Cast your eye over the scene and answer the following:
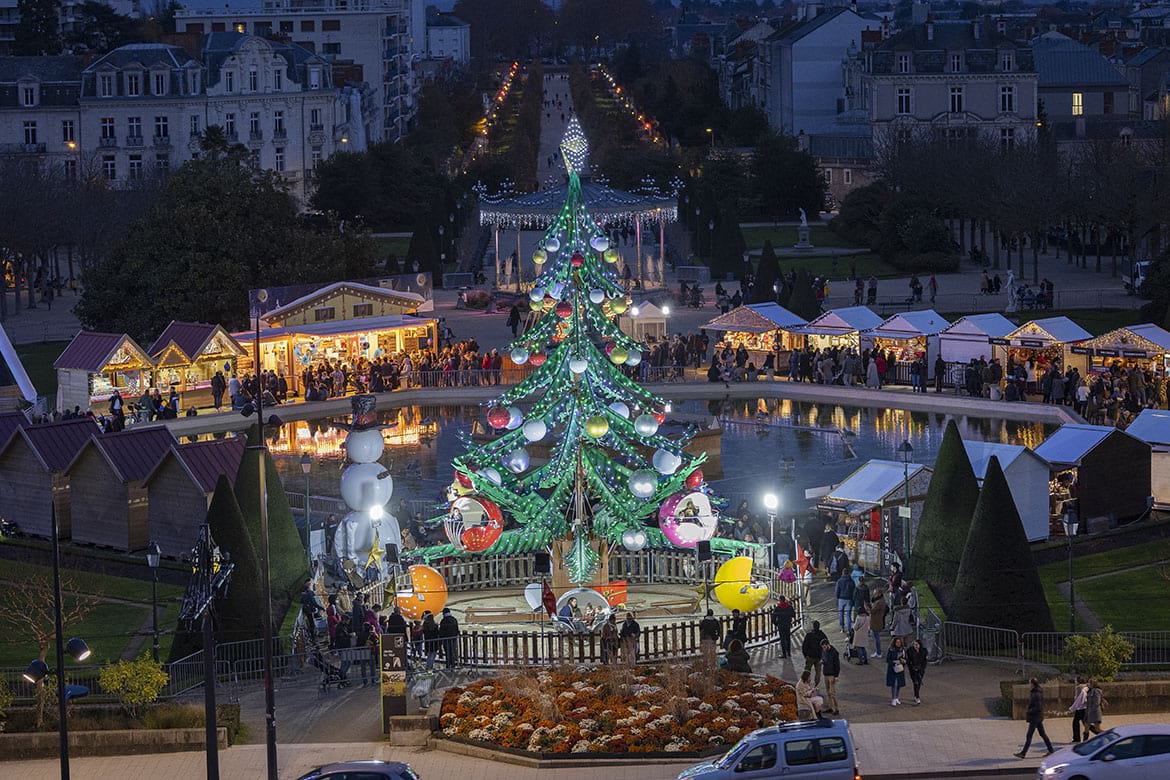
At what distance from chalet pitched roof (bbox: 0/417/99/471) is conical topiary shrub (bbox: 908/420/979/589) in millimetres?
16994

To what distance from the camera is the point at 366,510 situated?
1484 inches

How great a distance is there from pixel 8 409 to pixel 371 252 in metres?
19.2

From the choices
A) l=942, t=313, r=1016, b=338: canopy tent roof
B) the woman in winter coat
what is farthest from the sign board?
l=942, t=313, r=1016, b=338: canopy tent roof

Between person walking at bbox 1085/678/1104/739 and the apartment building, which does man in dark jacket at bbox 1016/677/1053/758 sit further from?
the apartment building

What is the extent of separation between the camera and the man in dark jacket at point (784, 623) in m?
32.8

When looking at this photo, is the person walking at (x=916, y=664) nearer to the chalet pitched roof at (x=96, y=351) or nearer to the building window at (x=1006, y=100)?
the chalet pitched roof at (x=96, y=351)

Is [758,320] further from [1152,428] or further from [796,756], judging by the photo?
[796,756]

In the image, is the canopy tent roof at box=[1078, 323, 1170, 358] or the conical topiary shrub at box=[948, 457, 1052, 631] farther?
the canopy tent roof at box=[1078, 323, 1170, 358]

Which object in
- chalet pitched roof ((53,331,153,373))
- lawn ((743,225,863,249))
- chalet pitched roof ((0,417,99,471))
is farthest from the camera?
lawn ((743,225,863,249))

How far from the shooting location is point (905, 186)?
91.8 meters

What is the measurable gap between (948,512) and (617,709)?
10731mm

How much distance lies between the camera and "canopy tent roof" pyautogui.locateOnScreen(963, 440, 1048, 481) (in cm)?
4050

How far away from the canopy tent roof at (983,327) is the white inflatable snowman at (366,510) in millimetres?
23915

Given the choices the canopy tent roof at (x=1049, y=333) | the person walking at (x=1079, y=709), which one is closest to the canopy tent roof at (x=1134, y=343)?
the canopy tent roof at (x=1049, y=333)
